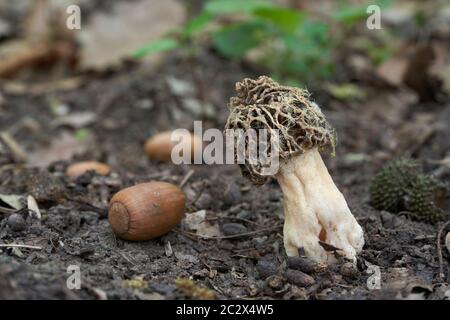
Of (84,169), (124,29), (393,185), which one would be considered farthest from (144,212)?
(124,29)

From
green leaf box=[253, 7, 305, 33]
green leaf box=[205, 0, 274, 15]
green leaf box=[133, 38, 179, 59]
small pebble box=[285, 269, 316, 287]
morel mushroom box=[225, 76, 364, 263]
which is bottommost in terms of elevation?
small pebble box=[285, 269, 316, 287]

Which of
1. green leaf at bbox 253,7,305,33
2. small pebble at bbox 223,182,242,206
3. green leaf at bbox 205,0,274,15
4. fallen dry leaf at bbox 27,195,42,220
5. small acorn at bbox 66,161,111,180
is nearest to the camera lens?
fallen dry leaf at bbox 27,195,42,220

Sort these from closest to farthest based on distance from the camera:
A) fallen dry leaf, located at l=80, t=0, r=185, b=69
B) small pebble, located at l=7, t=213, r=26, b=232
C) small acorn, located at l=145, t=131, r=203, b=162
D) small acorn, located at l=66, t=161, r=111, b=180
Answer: small pebble, located at l=7, t=213, r=26, b=232
small acorn, located at l=66, t=161, r=111, b=180
small acorn, located at l=145, t=131, r=203, b=162
fallen dry leaf, located at l=80, t=0, r=185, b=69

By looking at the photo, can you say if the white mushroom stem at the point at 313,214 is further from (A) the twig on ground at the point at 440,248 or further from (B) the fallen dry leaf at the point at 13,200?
(B) the fallen dry leaf at the point at 13,200

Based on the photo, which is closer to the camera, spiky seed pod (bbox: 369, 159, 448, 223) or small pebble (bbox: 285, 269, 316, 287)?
small pebble (bbox: 285, 269, 316, 287)

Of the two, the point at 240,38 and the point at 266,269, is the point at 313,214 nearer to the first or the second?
the point at 266,269

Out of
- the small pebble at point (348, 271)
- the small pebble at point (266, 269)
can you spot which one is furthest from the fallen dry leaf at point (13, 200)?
the small pebble at point (348, 271)

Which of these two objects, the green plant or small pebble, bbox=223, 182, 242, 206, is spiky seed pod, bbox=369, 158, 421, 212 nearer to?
small pebble, bbox=223, 182, 242, 206

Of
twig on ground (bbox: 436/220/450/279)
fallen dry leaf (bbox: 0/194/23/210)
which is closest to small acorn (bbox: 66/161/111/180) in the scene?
fallen dry leaf (bbox: 0/194/23/210)
